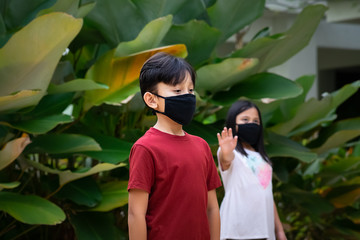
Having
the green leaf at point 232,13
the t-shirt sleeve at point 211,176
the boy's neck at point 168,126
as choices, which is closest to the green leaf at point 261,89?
the green leaf at point 232,13

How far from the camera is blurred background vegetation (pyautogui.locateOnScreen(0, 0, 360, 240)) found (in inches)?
103

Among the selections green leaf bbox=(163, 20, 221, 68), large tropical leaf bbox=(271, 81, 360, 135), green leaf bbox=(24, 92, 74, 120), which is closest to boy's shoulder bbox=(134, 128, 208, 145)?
green leaf bbox=(24, 92, 74, 120)

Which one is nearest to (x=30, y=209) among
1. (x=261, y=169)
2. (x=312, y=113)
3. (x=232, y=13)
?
(x=261, y=169)

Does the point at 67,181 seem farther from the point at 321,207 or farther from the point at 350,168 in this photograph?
the point at 350,168

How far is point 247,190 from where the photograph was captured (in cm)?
262

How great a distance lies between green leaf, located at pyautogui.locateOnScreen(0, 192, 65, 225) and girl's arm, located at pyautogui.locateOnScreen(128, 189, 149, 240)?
964 millimetres

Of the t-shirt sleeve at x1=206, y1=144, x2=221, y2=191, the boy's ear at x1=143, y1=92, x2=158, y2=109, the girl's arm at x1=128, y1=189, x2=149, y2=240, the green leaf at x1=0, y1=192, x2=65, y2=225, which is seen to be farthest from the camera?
the green leaf at x1=0, y1=192, x2=65, y2=225

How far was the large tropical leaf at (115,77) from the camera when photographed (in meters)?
2.96

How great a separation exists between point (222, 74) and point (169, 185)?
62.4 inches

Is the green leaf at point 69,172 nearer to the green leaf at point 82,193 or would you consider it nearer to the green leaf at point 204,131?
the green leaf at point 82,193

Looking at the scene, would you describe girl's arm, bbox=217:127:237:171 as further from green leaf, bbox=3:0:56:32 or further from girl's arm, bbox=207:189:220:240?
green leaf, bbox=3:0:56:32

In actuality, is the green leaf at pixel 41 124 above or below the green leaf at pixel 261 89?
above

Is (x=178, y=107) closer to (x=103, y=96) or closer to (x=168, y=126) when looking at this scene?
(x=168, y=126)

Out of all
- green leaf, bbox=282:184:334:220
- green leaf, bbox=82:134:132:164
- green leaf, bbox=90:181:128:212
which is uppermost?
green leaf, bbox=82:134:132:164
